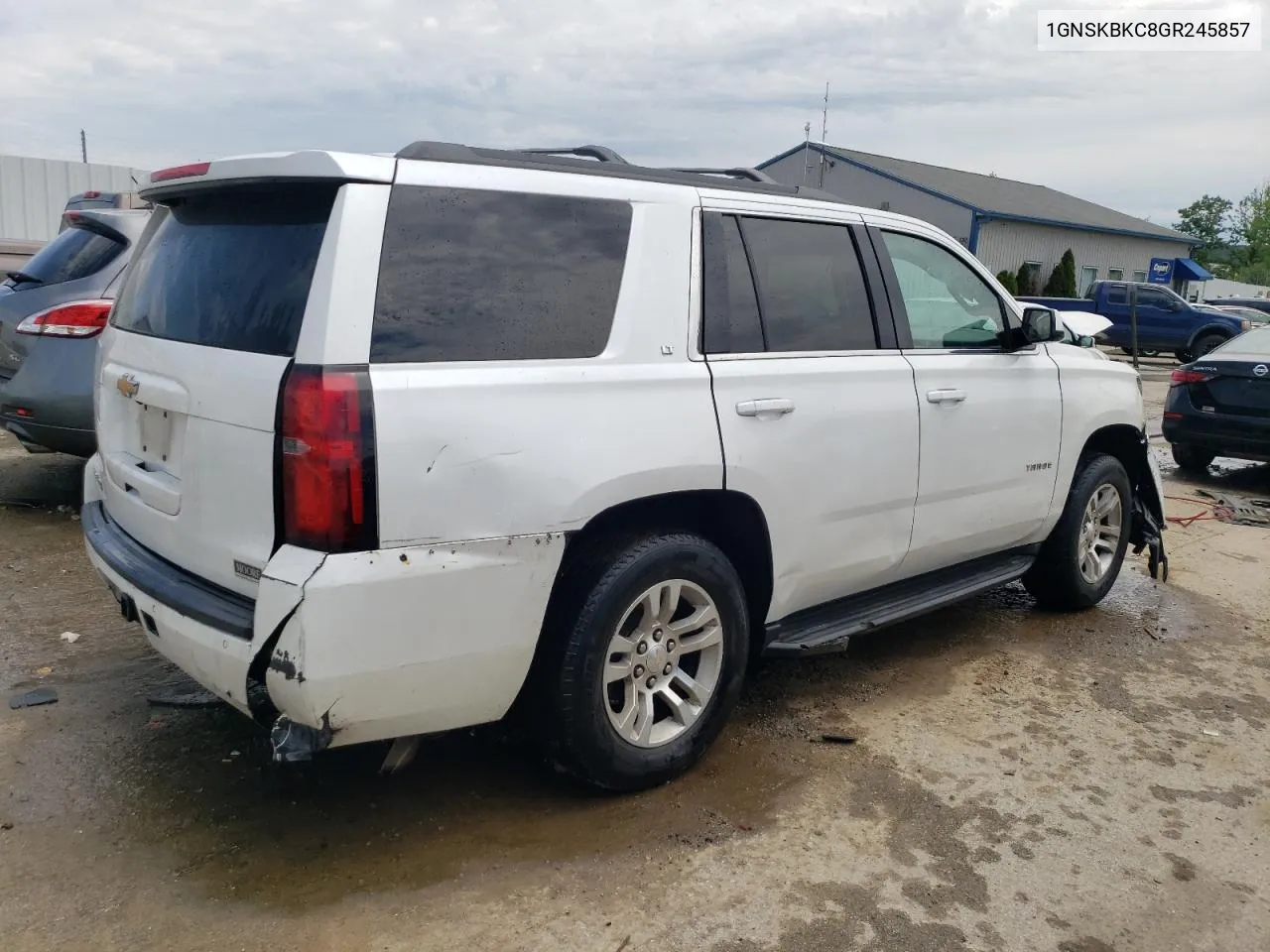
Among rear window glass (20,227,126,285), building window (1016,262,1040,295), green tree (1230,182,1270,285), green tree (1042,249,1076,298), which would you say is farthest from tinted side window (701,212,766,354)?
green tree (1230,182,1270,285)

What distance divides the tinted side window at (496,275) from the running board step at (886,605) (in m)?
1.34

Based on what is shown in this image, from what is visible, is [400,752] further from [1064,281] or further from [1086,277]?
[1086,277]

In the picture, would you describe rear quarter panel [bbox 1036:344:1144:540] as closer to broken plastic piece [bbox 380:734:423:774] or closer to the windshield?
broken plastic piece [bbox 380:734:423:774]

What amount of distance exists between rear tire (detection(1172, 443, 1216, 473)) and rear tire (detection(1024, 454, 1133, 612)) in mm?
4804

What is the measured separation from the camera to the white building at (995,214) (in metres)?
31.7

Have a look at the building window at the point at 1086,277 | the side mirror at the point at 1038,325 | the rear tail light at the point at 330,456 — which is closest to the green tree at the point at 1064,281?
the building window at the point at 1086,277

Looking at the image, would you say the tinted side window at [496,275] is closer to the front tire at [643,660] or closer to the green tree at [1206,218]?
the front tire at [643,660]

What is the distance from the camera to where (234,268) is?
2924mm

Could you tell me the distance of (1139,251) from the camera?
129 feet

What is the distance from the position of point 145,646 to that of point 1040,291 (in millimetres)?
33733

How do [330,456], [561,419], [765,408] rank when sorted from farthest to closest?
[765,408] → [561,419] → [330,456]

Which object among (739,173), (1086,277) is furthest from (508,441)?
(1086,277)

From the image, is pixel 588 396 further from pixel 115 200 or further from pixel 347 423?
pixel 115 200

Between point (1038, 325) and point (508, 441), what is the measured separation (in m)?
2.79
